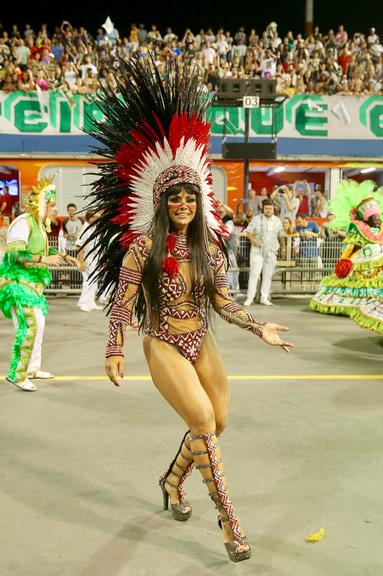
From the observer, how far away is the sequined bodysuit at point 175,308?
121 inches

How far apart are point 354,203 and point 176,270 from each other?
7.47 m

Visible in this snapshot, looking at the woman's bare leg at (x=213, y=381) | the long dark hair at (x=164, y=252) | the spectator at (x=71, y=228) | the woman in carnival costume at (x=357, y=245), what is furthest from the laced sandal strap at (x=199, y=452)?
the spectator at (x=71, y=228)

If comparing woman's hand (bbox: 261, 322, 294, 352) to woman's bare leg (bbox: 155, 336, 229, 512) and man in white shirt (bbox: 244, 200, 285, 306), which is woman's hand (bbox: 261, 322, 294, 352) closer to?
woman's bare leg (bbox: 155, 336, 229, 512)

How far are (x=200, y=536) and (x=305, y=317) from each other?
24.8 ft

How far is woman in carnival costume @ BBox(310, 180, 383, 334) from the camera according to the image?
9594mm

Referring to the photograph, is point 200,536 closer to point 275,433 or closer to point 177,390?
point 177,390

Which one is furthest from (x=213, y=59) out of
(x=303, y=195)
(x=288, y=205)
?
(x=288, y=205)

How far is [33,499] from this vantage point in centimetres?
357

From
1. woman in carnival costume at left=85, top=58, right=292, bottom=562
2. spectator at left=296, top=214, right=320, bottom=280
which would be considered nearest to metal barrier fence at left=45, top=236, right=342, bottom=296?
spectator at left=296, top=214, right=320, bottom=280

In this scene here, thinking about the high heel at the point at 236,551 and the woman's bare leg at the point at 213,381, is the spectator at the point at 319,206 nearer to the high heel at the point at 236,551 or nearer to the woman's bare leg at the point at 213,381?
the woman's bare leg at the point at 213,381

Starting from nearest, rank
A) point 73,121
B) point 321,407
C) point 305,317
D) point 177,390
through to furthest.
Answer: point 177,390, point 321,407, point 305,317, point 73,121

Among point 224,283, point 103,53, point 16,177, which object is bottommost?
point 224,283

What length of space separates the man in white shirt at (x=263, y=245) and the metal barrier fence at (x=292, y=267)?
2.73 feet

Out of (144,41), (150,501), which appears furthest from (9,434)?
(144,41)
